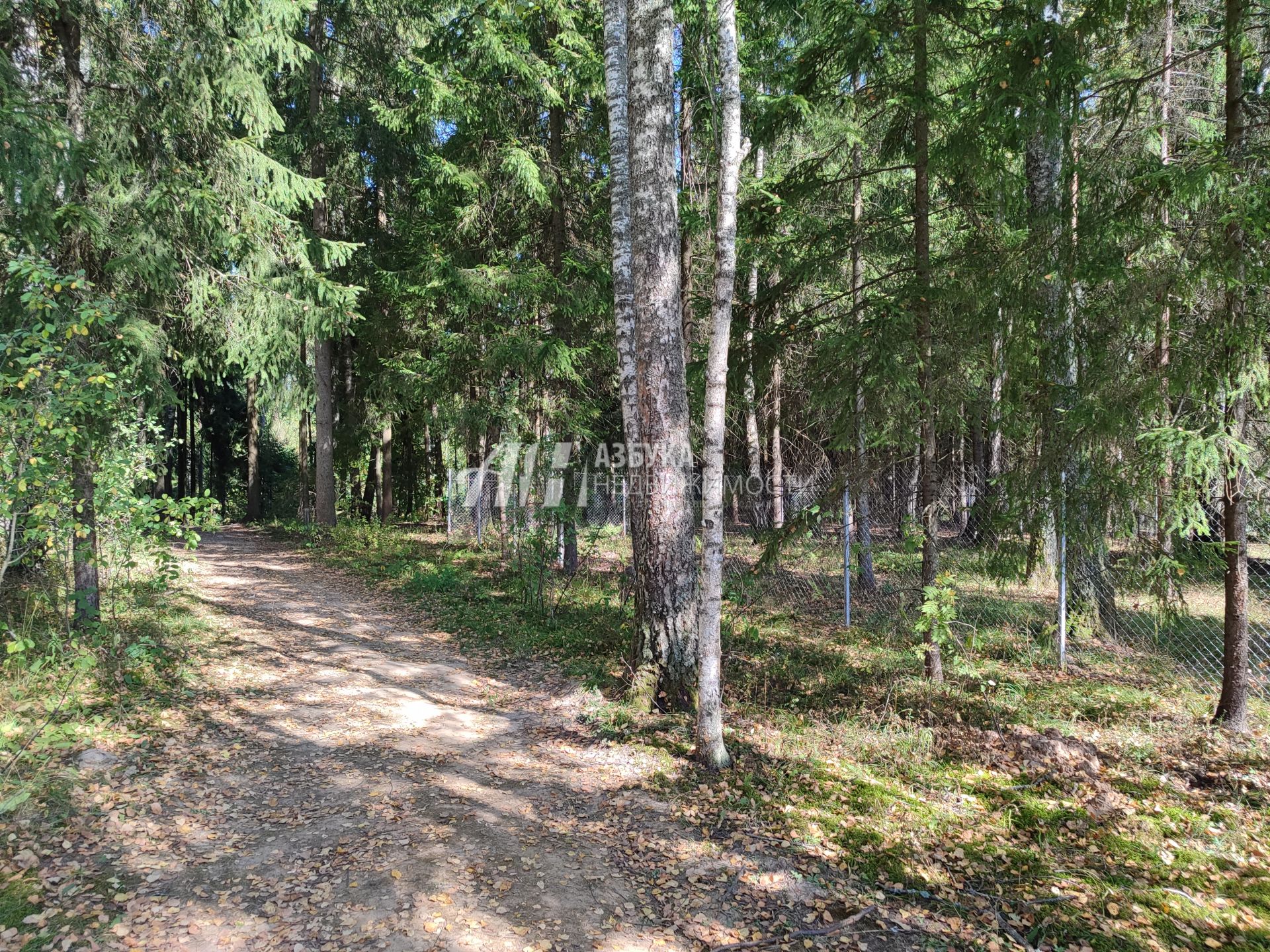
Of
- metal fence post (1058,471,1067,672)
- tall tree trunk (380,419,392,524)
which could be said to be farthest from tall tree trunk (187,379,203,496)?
metal fence post (1058,471,1067,672)

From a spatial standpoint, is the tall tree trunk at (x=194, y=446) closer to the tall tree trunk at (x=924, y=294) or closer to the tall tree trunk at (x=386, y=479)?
the tall tree trunk at (x=386, y=479)

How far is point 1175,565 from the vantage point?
4.84 metres

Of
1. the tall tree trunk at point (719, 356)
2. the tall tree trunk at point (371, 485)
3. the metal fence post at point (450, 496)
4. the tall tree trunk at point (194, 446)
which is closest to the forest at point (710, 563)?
the tall tree trunk at point (719, 356)

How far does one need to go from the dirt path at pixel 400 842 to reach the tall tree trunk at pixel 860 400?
329cm

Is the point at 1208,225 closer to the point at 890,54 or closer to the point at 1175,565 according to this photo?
the point at 1175,565

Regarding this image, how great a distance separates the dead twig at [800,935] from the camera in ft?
10.6

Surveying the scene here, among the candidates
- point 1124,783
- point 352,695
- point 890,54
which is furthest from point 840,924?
point 890,54

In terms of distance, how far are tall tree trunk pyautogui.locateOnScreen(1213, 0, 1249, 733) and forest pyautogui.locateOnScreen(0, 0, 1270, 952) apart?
0.04 metres

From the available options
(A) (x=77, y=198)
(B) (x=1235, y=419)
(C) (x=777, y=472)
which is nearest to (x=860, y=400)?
(B) (x=1235, y=419)

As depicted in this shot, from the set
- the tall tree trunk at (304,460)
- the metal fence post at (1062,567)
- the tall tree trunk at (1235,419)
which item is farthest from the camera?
the tall tree trunk at (304,460)

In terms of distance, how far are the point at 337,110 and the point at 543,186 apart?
719cm

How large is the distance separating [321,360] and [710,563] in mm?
14566

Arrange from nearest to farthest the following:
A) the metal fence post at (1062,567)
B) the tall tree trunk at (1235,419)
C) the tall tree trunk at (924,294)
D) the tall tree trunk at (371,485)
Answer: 1. the tall tree trunk at (1235,419)
2. the metal fence post at (1062,567)
3. the tall tree trunk at (924,294)
4. the tall tree trunk at (371,485)

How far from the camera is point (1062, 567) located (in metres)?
5.91
